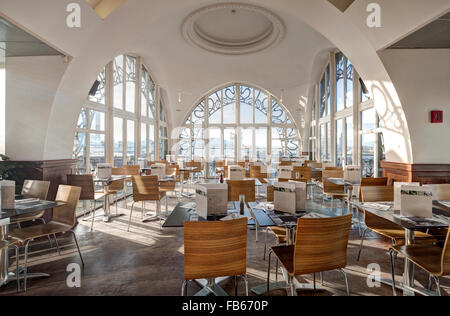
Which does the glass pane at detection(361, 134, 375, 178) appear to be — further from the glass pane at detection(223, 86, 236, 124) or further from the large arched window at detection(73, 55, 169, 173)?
the large arched window at detection(73, 55, 169, 173)

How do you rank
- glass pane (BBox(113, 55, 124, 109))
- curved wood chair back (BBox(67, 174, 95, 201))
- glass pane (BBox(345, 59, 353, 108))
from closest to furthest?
curved wood chair back (BBox(67, 174, 95, 201)) → glass pane (BBox(113, 55, 124, 109)) → glass pane (BBox(345, 59, 353, 108))

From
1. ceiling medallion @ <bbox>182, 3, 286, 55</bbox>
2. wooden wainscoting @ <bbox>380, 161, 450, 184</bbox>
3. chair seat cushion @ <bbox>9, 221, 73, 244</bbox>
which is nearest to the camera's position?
chair seat cushion @ <bbox>9, 221, 73, 244</bbox>

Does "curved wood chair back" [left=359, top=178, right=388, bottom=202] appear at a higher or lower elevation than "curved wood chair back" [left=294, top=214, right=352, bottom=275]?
higher

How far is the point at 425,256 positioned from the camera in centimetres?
223

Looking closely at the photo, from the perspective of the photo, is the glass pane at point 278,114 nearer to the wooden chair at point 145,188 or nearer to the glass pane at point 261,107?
the glass pane at point 261,107

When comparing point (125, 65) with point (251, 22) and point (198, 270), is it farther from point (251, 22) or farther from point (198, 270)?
point (198, 270)

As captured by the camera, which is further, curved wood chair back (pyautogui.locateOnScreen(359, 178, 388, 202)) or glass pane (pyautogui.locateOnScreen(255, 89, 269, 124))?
glass pane (pyautogui.locateOnScreen(255, 89, 269, 124))

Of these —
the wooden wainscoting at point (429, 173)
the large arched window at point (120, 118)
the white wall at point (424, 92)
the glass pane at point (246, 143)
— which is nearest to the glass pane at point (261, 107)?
the glass pane at point (246, 143)

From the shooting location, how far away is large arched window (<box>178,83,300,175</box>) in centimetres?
1291

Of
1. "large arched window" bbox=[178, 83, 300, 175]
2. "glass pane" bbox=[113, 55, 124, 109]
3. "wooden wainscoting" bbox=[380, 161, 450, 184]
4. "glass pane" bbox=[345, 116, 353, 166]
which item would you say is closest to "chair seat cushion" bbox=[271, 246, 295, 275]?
"wooden wainscoting" bbox=[380, 161, 450, 184]

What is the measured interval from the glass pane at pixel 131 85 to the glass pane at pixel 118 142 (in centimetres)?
79

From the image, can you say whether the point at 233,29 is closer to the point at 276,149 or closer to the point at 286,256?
the point at 276,149

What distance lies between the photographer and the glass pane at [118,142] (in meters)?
7.49

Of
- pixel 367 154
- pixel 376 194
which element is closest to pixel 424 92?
pixel 376 194
